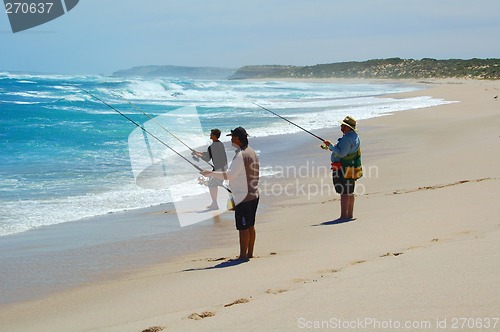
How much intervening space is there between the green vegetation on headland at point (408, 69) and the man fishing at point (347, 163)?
54.8 m

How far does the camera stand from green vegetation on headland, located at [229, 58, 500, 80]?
70.8m

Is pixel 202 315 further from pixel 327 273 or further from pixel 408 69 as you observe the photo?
pixel 408 69

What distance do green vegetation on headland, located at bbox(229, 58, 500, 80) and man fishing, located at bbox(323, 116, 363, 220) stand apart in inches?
2156

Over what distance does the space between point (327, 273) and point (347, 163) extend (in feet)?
9.17

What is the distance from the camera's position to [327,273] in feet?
15.7

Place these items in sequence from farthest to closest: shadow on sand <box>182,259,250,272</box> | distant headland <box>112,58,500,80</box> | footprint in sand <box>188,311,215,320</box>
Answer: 1. distant headland <box>112,58,500,80</box>
2. shadow on sand <box>182,259,250,272</box>
3. footprint in sand <box>188,311,215,320</box>

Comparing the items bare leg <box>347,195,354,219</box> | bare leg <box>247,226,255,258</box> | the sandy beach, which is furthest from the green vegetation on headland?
bare leg <box>247,226,255,258</box>

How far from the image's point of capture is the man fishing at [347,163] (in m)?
7.28

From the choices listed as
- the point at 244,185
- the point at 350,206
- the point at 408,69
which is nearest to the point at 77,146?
the point at 350,206

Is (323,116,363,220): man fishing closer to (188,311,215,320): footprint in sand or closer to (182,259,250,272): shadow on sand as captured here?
(182,259,250,272): shadow on sand

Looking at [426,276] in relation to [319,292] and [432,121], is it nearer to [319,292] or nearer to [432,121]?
[319,292]

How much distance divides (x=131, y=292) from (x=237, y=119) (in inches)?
791

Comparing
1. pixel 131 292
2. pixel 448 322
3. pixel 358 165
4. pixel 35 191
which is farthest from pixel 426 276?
pixel 35 191

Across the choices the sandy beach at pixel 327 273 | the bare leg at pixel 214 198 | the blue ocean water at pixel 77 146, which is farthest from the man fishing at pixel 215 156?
the blue ocean water at pixel 77 146
